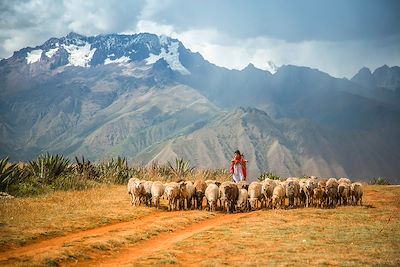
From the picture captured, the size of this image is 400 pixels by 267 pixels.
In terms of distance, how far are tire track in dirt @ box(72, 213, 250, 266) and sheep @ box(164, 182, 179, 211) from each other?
259 cm

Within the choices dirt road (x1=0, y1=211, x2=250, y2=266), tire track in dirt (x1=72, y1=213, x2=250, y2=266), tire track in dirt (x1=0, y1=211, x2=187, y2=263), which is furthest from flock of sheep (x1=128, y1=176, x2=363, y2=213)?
dirt road (x1=0, y1=211, x2=250, y2=266)

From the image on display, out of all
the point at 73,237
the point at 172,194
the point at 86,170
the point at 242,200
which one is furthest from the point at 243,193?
the point at 86,170

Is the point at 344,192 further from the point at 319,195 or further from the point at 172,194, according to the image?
the point at 172,194

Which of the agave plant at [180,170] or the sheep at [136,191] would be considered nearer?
the sheep at [136,191]

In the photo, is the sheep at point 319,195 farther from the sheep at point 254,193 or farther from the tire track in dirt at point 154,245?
the tire track in dirt at point 154,245

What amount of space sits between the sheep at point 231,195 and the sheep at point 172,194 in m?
2.28

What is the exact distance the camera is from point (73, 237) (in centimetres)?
1415

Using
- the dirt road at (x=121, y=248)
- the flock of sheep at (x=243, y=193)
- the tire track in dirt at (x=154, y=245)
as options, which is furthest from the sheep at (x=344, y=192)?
the dirt road at (x=121, y=248)

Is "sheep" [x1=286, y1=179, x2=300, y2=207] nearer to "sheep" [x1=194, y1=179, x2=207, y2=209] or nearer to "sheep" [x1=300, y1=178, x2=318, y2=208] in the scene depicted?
"sheep" [x1=300, y1=178, x2=318, y2=208]

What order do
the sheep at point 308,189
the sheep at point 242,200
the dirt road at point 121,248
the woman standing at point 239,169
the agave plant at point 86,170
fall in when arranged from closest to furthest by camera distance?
the dirt road at point 121,248
the sheep at point 242,200
the sheep at point 308,189
the woman standing at point 239,169
the agave plant at point 86,170

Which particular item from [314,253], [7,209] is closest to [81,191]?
[7,209]

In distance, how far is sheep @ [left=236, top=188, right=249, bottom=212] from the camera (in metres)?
20.4

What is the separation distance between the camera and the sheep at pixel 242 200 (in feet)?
66.8

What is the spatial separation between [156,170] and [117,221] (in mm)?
14646
